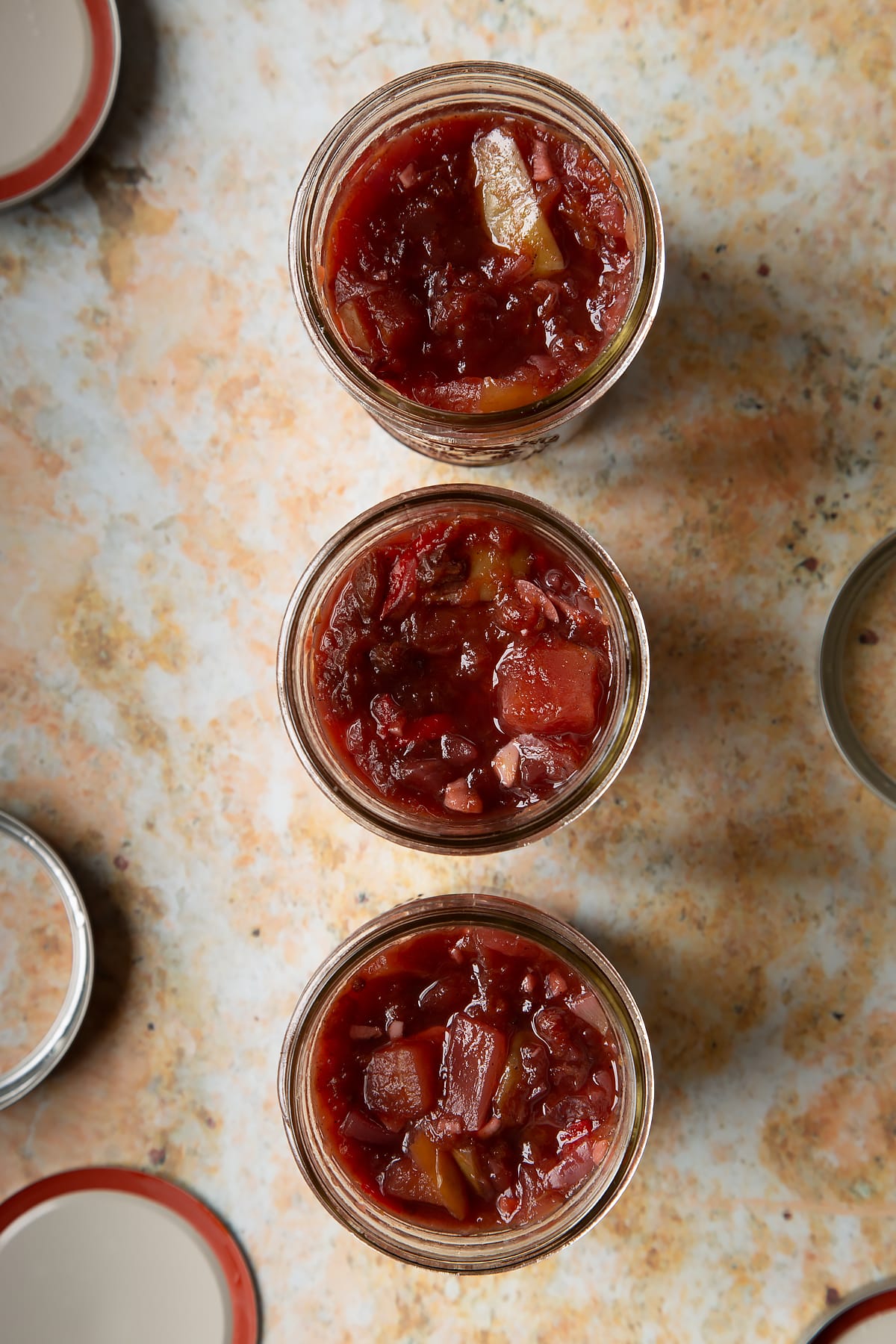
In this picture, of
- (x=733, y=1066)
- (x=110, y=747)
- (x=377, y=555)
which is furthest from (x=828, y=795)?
(x=110, y=747)

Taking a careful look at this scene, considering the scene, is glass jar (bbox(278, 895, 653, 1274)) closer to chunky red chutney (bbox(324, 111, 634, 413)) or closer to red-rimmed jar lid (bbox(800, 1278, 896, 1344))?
red-rimmed jar lid (bbox(800, 1278, 896, 1344))

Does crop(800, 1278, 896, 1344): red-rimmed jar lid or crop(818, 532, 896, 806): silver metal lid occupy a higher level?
crop(818, 532, 896, 806): silver metal lid

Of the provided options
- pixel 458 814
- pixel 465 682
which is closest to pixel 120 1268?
pixel 458 814

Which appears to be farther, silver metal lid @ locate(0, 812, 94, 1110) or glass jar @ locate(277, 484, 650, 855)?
silver metal lid @ locate(0, 812, 94, 1110)

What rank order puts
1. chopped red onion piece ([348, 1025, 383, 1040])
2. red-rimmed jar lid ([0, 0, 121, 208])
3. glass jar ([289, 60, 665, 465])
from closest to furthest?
1. glass jar ([289, 60, 665, 465])
2. chopped red onion piece ([348, 1025, 383, 1040])
3. red-rimmed jar lid ([0, 0, 121, 208])

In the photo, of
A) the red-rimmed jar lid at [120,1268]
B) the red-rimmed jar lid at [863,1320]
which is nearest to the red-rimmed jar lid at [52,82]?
the red-rimmed jar lid at [120,1268]

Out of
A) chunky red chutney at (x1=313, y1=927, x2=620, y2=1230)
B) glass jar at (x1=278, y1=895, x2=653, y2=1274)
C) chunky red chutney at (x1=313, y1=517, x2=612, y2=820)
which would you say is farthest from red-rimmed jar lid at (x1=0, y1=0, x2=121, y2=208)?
chunky red chutney at (x1=313, y1=927, x2=620, y2=1230)

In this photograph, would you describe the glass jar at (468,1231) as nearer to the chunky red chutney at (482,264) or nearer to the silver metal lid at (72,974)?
the silver metal lid at (72,974)

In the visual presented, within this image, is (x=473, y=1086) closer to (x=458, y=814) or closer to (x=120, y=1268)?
(x=458, y=814)
